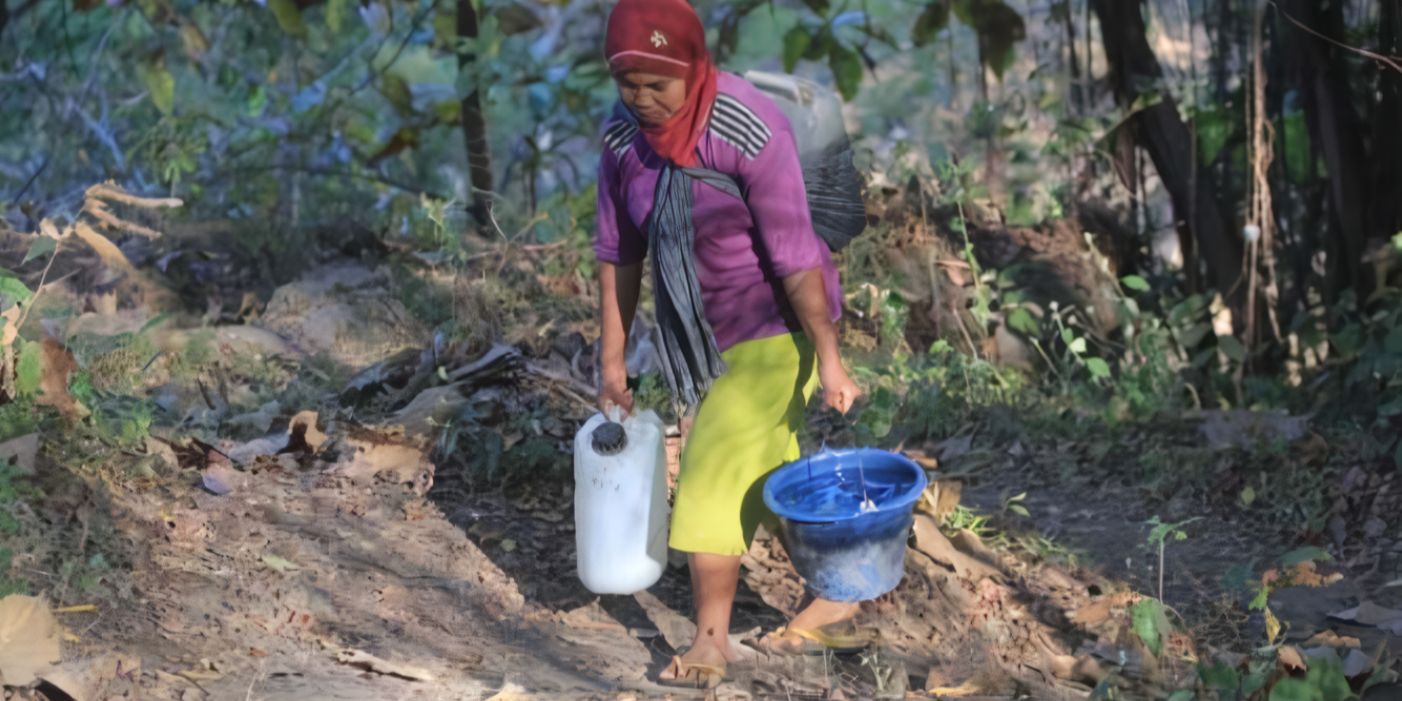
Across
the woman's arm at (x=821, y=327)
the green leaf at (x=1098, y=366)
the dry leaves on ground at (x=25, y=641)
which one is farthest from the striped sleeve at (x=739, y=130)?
the green leaf at (x=1098, y=366)

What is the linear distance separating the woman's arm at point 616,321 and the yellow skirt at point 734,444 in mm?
209

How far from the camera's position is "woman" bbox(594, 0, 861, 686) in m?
3.38

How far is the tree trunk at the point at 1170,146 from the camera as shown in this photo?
6.10 metres

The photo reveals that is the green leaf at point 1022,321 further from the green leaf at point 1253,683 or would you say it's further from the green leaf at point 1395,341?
the green leaf at point 1253,683

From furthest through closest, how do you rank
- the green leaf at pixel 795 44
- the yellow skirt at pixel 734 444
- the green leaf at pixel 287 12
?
the green leaf at pixel 287 12 → the green leaf at pixel 795 44 → the yellow skirt at pixel 734 444

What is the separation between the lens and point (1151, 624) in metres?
3.48

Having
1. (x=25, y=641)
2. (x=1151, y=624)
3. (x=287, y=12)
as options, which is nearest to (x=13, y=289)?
(x=25, y=641)

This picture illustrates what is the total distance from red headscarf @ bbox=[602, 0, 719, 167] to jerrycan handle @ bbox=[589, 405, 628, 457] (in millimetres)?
695

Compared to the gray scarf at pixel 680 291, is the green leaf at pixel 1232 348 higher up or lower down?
lower down

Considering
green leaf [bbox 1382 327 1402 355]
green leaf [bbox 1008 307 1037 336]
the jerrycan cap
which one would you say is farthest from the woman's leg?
green leaf [bbox 1008 307 1037 336]

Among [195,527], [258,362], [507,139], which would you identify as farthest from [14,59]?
[195,527]

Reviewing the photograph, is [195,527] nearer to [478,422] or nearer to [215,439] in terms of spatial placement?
[215,439]

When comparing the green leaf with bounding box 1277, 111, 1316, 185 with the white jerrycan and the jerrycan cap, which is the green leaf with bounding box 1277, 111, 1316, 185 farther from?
the jerrycan cap

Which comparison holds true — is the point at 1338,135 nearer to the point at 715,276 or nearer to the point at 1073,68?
the point at 1073,68
